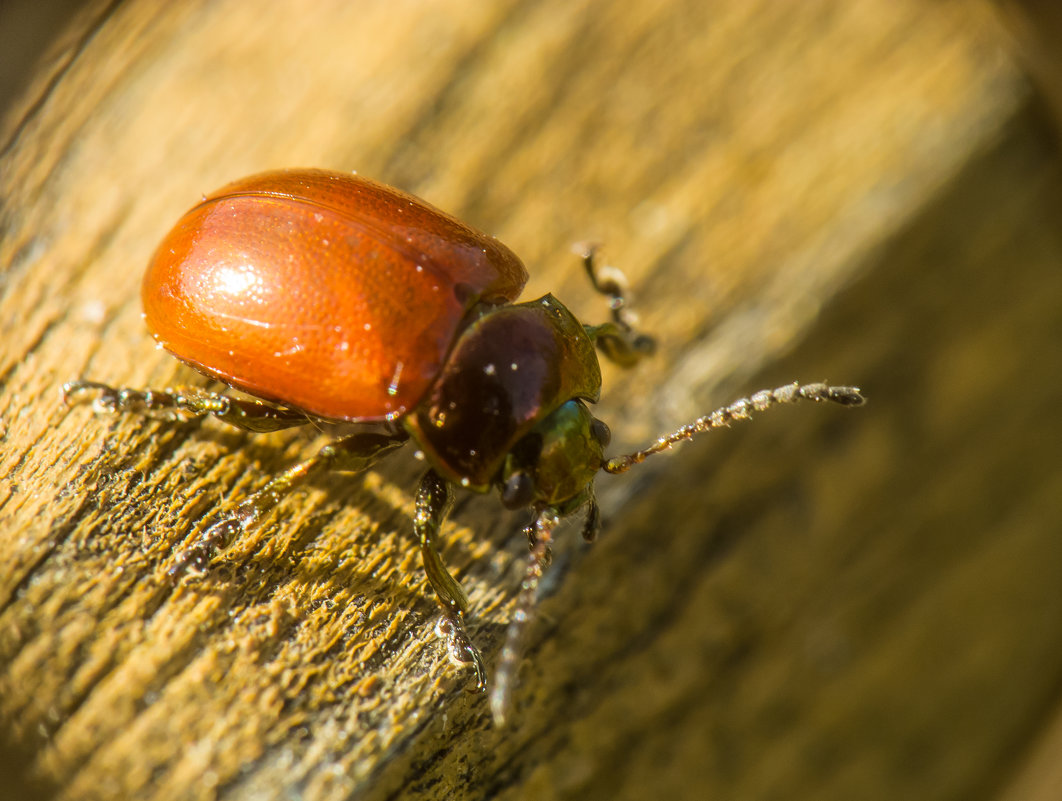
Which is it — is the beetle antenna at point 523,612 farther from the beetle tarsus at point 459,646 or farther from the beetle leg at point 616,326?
the beetle leg at point 616,326

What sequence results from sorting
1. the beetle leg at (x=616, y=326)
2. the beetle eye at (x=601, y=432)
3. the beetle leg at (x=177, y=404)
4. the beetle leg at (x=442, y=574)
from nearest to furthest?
1. the beetle leg at (x=442, y=574)
2. the beetle leg at (x=177, y=404)
3. the beetle eye at (x=601, y=432)
4. the beetle leg at (x=616, y=326)

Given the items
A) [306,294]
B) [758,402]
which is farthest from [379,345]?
[758,402]

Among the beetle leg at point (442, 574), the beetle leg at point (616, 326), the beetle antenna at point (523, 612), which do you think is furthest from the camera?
the beetle leg at point (616, 326)

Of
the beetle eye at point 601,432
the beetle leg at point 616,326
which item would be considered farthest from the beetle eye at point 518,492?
the beetle leg at point 616,326

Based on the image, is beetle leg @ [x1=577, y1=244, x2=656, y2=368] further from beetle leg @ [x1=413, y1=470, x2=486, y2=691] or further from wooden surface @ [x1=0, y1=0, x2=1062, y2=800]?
beetle leg @ [x1=413, y1=470, x2=486, y2=691]

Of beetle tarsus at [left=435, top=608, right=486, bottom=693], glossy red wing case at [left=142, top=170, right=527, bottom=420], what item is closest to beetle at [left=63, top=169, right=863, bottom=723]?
glossy red wing case at [left=142, top=170, right=527, bottom=420]

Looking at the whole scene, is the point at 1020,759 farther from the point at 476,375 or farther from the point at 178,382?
the point at 178,382

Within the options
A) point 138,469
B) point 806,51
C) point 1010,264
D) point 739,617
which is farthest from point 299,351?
point 1010,264

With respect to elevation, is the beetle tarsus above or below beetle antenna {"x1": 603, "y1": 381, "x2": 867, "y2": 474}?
below
